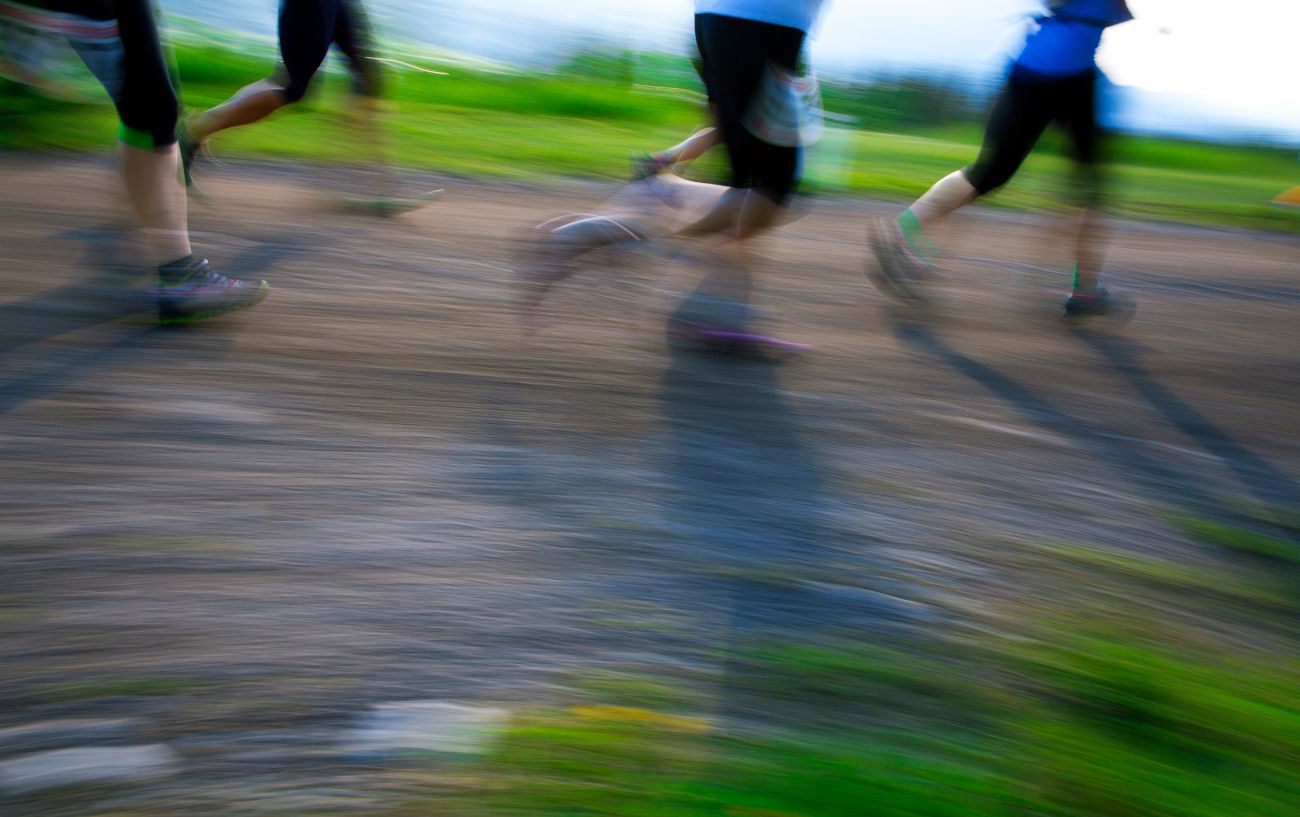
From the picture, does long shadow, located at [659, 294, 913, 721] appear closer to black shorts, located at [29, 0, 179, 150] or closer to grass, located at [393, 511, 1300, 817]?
grass, located at [393, 511, 1300, 817]

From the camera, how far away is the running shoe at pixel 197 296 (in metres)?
3.14

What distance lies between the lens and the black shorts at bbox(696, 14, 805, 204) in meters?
2.95

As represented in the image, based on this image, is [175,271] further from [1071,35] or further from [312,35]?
[1071,35]

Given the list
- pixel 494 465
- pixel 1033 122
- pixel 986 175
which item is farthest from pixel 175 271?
pixel 1033 122

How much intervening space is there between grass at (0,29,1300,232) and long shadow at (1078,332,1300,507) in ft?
2.07

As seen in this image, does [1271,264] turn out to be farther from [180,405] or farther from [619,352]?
[180,405]

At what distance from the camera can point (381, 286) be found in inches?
148

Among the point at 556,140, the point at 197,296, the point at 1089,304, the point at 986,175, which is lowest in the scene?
the point at 556,140

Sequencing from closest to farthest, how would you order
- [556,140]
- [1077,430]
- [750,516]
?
[750,516] < [1077,430] < [556,140]

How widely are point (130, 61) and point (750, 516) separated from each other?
2.04 metres

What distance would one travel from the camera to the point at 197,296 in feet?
10.4

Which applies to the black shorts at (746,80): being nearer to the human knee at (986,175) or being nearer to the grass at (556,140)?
the grass at (556,140)

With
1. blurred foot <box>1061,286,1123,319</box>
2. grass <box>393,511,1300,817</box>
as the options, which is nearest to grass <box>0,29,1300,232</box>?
blurred foot <box>1061,286,1123,319</box>

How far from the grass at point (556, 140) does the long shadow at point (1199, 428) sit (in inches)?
24.9
